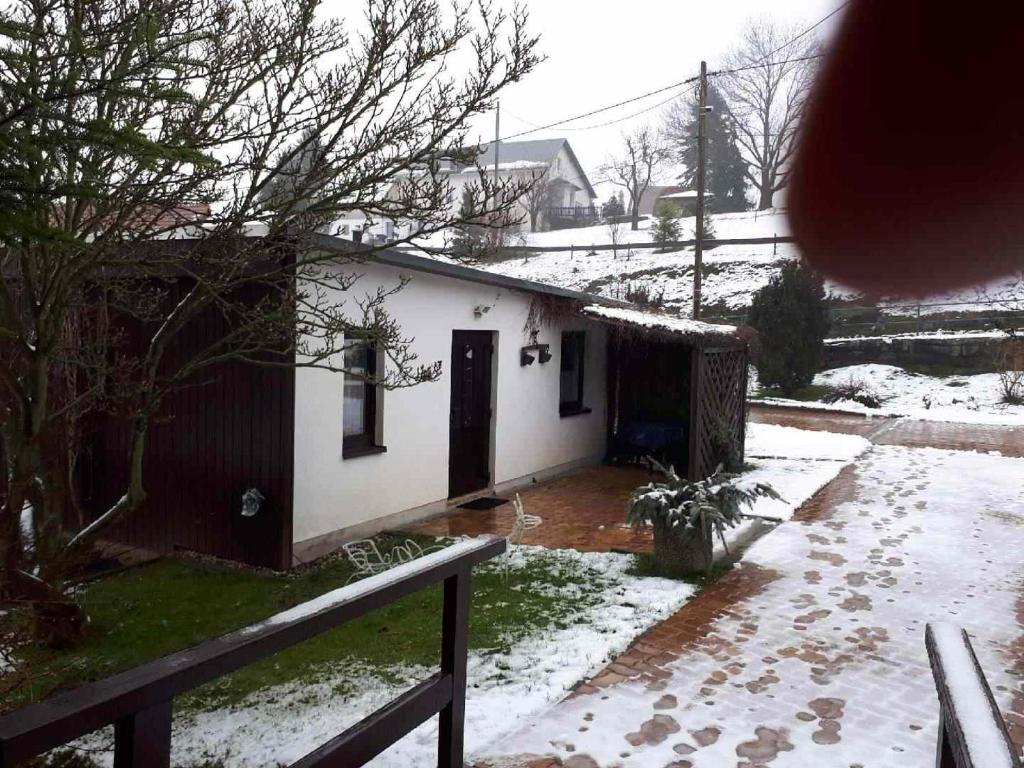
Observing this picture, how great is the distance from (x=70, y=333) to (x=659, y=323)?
21.0 feet

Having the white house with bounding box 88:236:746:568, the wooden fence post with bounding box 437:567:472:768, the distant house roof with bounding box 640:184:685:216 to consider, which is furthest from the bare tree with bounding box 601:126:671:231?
the wooden fence post with bounding box 437:567:472:768

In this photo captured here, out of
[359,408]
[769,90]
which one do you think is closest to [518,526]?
[359,408]

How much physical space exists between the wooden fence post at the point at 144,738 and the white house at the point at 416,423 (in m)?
3.80

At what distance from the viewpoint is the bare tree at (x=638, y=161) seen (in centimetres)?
4209

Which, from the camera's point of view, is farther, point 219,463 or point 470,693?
point 219,463

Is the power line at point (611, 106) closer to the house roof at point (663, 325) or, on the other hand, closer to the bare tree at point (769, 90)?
the bare tree at point (769, 90)

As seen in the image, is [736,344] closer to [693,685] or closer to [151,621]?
[693,685]

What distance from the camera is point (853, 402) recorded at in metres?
19.7

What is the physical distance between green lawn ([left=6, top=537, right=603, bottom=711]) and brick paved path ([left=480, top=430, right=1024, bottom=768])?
0.99 meters

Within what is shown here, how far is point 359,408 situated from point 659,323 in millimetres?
4132

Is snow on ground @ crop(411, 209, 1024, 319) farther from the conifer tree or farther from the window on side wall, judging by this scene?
the window on side wall

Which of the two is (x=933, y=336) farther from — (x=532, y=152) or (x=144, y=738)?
(x=532, y=152)

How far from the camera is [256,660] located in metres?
1.90

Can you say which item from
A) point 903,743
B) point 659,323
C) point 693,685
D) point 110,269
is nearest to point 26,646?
point 110,269
